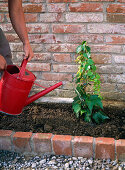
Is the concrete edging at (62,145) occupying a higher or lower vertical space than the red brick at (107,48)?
lower

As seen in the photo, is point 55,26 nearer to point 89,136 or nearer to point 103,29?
point 103,29

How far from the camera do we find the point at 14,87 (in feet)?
4.90

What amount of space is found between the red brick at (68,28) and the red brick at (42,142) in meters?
0.94

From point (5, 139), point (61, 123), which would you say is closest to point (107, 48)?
point (61, 123)

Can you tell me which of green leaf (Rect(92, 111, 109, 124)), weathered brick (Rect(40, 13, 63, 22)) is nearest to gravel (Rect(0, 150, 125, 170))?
green leaf (Rect(92, 111, 109, 124))

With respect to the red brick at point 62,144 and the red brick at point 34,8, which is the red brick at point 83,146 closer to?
the red brick at point 62,144

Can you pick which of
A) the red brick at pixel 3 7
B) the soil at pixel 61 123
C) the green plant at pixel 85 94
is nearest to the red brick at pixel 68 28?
the green plant at pixel 85 94

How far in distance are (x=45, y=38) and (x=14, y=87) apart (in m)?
0.69

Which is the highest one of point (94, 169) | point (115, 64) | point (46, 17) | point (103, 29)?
point (46, 17)

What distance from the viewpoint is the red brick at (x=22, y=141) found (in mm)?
1562

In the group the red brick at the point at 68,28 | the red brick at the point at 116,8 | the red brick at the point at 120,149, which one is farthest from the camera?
the red brick at the point at 68,28

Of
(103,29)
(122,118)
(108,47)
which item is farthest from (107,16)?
(122,118)

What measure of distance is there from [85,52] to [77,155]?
30.2 inches

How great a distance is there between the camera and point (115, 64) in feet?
6.50
